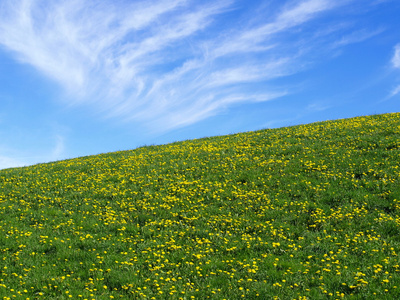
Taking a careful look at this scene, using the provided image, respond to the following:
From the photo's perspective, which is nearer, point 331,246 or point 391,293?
point 391,293

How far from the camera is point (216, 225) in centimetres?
1273

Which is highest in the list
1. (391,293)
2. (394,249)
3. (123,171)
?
(123,171)

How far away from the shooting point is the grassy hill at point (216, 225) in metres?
9.16

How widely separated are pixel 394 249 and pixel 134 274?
25.5 ft

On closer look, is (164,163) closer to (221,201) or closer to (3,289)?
(221,201)

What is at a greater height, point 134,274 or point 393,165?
point 393,165

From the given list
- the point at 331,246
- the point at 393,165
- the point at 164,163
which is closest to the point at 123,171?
the point at 164,163

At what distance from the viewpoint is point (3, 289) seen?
29.6 feet

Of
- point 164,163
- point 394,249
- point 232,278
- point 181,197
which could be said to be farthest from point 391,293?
point 164,163

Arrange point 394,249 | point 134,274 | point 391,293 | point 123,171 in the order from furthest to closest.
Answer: point 123,171 < point 394,249 < point 134,274 < point 391,293

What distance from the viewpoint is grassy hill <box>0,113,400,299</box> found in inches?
361

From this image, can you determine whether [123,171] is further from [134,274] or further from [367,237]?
[367,237]

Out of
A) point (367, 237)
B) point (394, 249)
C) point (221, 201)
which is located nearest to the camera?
point (394, 249)

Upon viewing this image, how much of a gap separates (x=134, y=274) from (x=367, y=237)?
24.6ft
